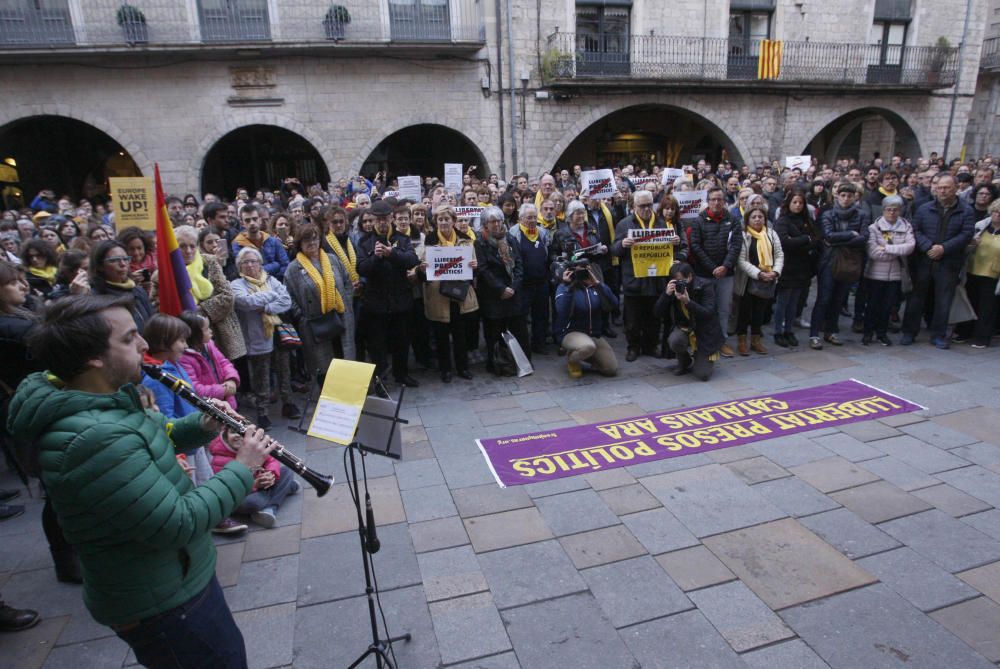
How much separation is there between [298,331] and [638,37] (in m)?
15.1

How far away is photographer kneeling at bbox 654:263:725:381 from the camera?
20.8 ft

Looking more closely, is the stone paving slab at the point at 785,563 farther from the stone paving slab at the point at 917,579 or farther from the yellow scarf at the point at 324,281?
the yellow scarf at the point at 324,281

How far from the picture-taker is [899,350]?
725cm

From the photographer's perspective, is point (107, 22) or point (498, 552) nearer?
point (498, 552)

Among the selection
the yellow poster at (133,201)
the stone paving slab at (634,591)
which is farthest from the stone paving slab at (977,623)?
the yellow poster at (133,201)

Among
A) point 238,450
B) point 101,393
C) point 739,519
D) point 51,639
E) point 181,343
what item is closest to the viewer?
point 101,393

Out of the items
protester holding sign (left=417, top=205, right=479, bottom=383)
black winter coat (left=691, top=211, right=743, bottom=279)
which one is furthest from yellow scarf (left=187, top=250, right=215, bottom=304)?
black winter coat (left=691, top=211, right=743, bottom=279)

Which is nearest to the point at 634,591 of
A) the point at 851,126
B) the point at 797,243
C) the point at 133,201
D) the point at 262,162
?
the point at 797,243

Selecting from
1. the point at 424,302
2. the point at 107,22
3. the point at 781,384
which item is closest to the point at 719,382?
the point at 781,384

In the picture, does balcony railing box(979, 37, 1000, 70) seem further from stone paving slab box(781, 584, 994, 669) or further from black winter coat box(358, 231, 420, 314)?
stone paving slab box(781, 584, 994, 669)

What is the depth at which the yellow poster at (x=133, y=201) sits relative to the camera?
6.16m

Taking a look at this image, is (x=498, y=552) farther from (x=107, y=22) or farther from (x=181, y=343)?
(x=107, y=22)

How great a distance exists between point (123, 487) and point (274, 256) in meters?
5.08

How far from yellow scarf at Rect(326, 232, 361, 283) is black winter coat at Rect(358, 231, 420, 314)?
0.12 meters
